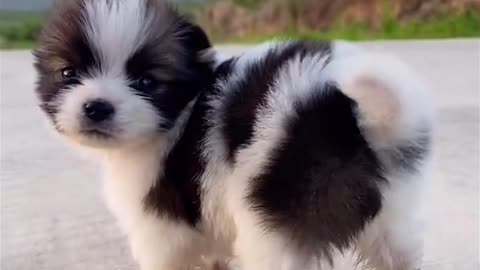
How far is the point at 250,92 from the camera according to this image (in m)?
1.20

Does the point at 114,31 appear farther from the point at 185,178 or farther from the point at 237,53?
the point at 237,53

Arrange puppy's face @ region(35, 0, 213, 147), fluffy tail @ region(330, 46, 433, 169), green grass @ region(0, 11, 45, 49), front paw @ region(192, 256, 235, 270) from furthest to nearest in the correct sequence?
green grass @ region(0, 11, 45, 49) → front paw @ region(192, 256, 235, 270) → puppy's face @ region(35, 0, 213, 147) → fluffy tail @ region(330, 46, 433, 169)

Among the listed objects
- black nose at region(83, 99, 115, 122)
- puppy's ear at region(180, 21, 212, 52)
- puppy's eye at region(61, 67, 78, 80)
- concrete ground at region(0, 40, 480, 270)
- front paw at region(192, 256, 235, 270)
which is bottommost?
concrete ground at region(0, 40, 480, 270)

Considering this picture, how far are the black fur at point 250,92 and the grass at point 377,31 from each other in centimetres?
254

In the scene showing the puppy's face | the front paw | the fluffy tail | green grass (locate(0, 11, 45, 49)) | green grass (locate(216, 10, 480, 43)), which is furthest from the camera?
green grass (locate(216, 10, 480, 43))

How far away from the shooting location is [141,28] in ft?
4.03

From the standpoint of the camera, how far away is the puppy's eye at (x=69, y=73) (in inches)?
48.5

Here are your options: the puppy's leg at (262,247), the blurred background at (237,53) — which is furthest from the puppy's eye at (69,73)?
the puppy's leg at (262,247)

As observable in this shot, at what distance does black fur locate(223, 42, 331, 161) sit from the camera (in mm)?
1186

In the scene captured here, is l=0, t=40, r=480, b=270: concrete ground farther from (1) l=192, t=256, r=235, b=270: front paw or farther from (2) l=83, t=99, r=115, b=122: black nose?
(2) l=83, t=99, r=115, b=122: black nose

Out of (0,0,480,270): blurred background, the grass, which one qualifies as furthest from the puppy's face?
the grass

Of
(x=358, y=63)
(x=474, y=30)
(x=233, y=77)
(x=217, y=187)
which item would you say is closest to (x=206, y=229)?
(x=217, y=187)

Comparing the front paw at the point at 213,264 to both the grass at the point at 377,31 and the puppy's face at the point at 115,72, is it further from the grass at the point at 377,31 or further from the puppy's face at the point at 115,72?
the grass at the point at 377,31

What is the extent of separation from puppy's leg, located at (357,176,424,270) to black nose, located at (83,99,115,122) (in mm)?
376
